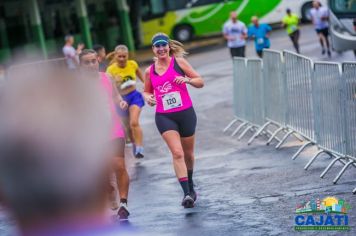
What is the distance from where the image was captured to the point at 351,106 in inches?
363

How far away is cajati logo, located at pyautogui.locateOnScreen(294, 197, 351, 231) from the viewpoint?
7.37m

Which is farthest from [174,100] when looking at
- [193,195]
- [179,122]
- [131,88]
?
[131,88]

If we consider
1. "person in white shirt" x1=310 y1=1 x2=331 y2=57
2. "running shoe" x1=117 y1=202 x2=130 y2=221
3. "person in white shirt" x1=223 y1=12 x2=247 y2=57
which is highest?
"running shoe" x1=117 y1=202 x2=130 y2=221

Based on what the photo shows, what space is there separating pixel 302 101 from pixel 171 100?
2887 millimetres

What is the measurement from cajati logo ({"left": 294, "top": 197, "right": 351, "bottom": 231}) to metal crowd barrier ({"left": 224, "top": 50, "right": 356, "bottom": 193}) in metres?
0.99

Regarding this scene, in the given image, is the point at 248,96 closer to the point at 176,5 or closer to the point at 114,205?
the point at 114,205

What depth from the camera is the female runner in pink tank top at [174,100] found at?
8836mm

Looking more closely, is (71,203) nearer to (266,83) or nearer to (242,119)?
(266,83)

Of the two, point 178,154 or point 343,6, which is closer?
point 178,154

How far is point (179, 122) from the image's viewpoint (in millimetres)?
8945

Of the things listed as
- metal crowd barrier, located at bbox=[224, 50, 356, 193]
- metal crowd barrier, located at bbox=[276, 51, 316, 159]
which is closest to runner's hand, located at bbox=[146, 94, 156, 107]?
metal crowd barrier, located at bbox=[224, 50, 356, 193]

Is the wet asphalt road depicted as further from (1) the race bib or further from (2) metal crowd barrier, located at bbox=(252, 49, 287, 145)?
(1) the race bib

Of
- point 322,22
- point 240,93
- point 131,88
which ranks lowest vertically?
point 322,22

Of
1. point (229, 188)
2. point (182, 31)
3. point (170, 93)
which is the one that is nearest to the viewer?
point (170, 93)
